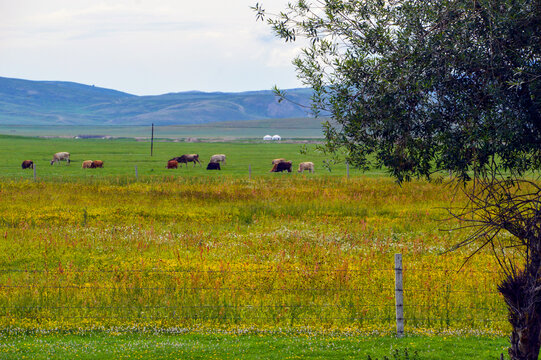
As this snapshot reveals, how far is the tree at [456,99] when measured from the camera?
9.15m

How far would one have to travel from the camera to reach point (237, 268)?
1827cm

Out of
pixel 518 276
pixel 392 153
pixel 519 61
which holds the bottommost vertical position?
pixel 518 276

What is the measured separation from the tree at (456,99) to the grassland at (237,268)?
8.51ft

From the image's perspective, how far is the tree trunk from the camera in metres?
9.27

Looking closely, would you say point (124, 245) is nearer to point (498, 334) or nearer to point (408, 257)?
point (408, 257)

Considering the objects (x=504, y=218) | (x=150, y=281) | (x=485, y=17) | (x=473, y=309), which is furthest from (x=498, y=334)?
(x=150, y=281)

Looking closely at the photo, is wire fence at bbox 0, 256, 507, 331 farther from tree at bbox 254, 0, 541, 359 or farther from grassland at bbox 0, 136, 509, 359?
tree at bbox 254, 0, 541, 359

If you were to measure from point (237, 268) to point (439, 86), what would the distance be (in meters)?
10.2

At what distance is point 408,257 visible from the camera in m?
20.5

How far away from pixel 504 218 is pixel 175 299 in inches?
356

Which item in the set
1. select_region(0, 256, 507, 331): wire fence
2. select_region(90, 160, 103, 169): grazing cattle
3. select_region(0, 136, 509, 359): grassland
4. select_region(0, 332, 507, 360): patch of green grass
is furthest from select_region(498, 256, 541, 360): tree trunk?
select_region(90, 160, 103, 169): grazing cattle

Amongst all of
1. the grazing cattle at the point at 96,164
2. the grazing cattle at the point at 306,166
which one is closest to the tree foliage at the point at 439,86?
the grazing cattle at the point at 306,166

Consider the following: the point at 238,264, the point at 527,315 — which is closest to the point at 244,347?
the point at 527,315

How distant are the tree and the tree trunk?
0.05 feet
